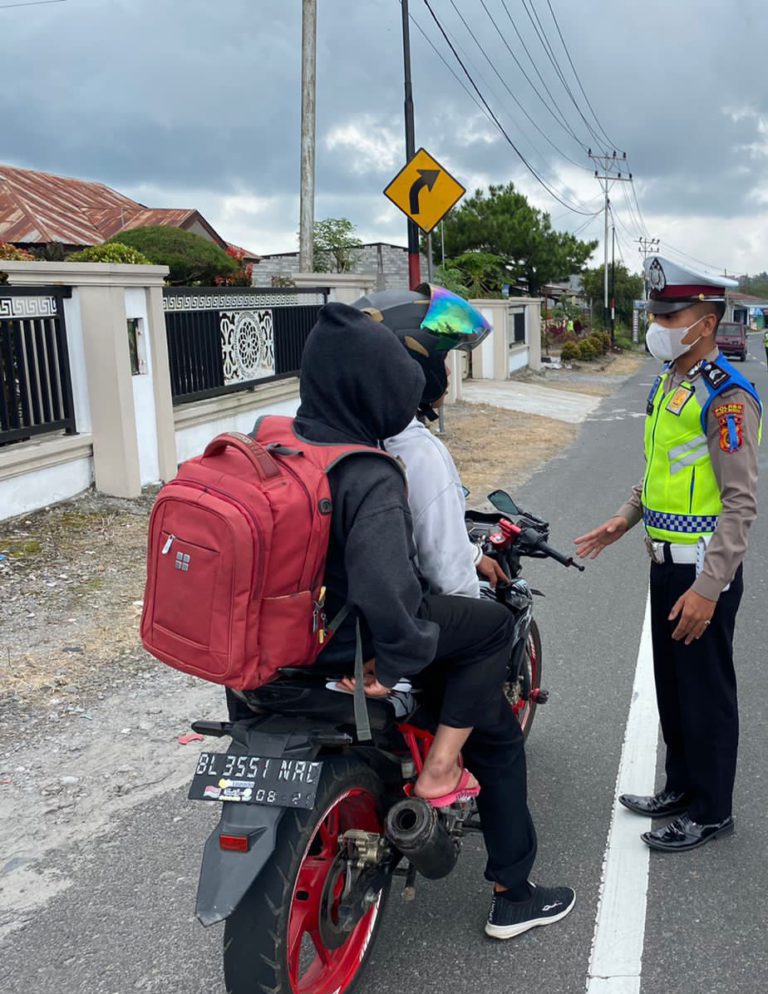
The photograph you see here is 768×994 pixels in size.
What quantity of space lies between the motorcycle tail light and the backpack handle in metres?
0.80

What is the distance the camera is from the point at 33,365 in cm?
742

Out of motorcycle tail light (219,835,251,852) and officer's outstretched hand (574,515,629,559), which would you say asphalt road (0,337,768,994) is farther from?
officer's outstretched hand (574,515,629,559)

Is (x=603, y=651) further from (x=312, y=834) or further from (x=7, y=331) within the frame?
(x=7, y=331)

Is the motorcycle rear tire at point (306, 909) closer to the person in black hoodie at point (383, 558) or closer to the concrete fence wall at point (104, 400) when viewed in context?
the person in black hoodie at point (383, 558)

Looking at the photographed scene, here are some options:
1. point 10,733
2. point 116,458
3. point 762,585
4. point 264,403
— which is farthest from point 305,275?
point 10,733

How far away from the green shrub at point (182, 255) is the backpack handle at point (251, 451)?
54.4 feet

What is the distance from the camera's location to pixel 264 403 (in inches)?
440

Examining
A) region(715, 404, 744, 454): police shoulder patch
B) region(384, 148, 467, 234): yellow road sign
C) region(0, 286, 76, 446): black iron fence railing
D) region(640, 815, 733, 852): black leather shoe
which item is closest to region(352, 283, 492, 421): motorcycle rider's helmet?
region(715, 404, 744, 454): police shoulder patch

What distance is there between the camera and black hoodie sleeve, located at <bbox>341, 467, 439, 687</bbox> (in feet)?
6.97

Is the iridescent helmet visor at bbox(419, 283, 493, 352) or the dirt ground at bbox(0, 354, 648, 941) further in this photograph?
the dirt ground at bbox(0, 354, 648, 941)

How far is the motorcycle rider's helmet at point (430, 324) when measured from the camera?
2.64m

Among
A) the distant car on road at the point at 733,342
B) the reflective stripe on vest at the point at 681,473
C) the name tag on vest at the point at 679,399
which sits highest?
the name tag on vest at the point at 679,399

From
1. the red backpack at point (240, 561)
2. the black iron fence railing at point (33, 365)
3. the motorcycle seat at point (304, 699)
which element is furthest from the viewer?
the black iron fence railing at point (33, 365)

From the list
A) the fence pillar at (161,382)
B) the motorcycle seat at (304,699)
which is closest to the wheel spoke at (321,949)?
the motorcycle seat at (304,699)
